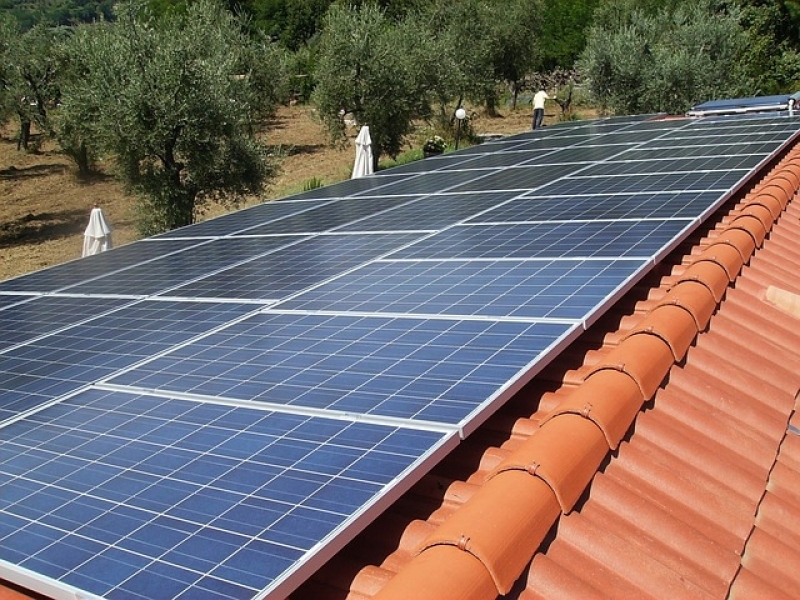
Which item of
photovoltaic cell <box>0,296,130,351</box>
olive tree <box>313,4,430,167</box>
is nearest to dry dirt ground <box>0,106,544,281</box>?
olive tree <box>313,4,430,167</box>

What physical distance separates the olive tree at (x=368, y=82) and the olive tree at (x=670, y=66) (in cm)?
923

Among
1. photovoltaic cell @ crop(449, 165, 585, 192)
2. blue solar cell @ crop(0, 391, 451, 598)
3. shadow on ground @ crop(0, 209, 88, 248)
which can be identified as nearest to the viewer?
blue solar cell @ crop(0, 391, 451, 598)

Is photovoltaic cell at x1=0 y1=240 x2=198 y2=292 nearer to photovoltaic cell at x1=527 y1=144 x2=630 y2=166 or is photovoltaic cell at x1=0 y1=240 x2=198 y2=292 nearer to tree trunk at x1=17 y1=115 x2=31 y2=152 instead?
photovoltaic cell at x1=527 y1=144 x2=630 y2=166

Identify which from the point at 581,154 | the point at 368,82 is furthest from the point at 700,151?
the point at 368,82

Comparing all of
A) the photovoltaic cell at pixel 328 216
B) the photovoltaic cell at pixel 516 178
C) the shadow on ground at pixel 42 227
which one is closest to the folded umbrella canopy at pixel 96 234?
the photovoltaic cell at pixel 328 216

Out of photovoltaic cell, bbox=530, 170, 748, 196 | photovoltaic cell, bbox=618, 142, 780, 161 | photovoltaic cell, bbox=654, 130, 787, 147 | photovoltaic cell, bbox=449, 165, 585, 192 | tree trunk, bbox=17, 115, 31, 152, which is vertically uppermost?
tree trunk, bbox=17, 115, 31, 152

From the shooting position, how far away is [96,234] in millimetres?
14727

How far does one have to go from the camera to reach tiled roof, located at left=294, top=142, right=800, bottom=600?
3512 millimetres

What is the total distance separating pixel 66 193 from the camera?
3728 centimetres

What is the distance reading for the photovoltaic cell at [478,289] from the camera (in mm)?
5777

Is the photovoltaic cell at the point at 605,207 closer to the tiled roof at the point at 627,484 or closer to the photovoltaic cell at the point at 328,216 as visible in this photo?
the tiled roof at the point at 627,484

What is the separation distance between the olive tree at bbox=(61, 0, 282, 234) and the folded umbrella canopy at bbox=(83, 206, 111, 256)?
30.5 feet

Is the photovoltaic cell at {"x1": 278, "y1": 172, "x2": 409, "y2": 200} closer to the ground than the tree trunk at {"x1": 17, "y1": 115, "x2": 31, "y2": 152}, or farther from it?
closer to the ground

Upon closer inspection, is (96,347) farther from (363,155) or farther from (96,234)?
(363,155)
